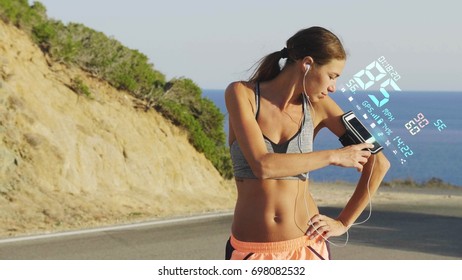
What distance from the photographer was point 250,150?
3.34 metres

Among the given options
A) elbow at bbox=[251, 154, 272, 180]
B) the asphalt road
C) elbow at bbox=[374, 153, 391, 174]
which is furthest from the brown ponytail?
the asphalt road

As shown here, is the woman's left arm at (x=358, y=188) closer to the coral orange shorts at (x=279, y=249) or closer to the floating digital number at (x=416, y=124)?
the coral orange shorts at (x=279, y=249)

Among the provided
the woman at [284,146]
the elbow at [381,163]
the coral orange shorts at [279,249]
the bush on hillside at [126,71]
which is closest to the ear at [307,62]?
the woman at [284,146]

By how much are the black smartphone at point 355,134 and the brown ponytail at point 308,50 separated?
284 millimetres

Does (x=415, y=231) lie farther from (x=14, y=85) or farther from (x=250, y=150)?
(x=250, y=150)

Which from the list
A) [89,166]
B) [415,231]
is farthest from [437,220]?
[89,166]

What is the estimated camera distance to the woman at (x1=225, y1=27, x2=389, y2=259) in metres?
3.37

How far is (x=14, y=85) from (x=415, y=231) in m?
8.36

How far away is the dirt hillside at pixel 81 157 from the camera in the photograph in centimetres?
1458

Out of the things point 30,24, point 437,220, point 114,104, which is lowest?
point 437,220

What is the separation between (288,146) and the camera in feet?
11.2

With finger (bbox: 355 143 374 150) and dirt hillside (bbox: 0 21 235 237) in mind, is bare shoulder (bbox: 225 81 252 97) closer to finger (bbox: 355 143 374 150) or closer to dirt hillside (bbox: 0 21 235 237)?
finger (bbox: 355 143 374 150)

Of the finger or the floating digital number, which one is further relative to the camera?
the floating digital number

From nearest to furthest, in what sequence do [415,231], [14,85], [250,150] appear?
[250,150]
[415,231]
[14,85]
